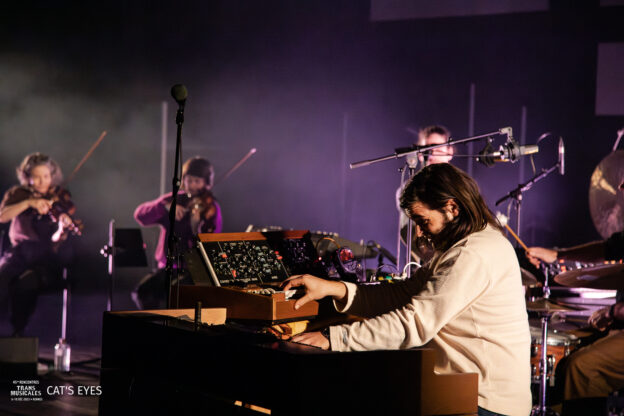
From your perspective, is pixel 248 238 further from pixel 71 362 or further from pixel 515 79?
pixel 515 79

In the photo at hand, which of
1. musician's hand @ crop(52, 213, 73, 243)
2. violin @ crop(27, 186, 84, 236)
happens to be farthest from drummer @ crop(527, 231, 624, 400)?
musician's hand @ crop(52, 213, 73, 243)

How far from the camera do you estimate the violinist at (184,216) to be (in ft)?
22.2

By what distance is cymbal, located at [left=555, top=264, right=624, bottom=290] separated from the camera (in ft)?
12.0

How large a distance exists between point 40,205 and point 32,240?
354 mm

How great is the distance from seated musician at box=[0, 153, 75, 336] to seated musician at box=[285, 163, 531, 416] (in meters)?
4.99

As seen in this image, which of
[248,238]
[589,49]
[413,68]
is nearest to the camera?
[248,238]

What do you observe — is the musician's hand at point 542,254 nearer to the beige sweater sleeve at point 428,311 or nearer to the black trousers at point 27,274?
the beige sweater sleeve at point 428,311

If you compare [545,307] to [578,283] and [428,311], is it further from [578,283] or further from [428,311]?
[428,311]

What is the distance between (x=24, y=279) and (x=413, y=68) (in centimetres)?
444

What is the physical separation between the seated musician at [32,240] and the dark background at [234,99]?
60cm

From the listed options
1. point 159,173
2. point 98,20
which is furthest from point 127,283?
point 98,20

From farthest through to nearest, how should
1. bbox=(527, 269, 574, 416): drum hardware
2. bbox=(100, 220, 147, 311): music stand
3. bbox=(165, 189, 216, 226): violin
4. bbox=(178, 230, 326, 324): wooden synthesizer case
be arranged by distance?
1. bbox=(165, 189, 216, 226): violin
2. bbox=(100, 220, 147, 311): music stand
3. bbox=(527, 269, 574, 416): drum hardware
4. bbox=(178, 230, 326, 324): wooden synthesizer case

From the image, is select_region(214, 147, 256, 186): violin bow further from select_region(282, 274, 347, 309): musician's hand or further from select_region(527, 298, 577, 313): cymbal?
select_region(282, 274, 347, 309): musician's hand

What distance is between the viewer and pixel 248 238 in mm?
2934
